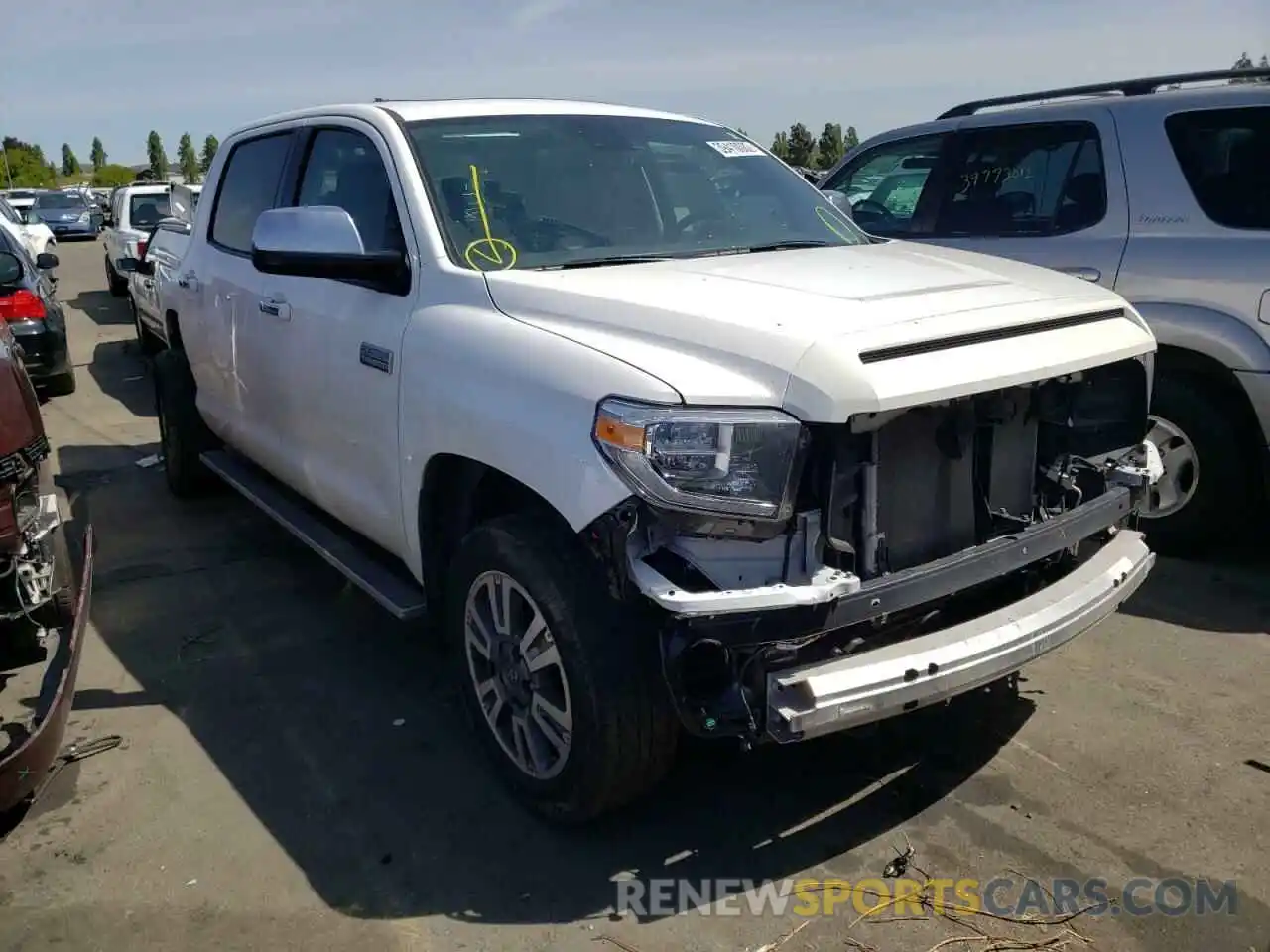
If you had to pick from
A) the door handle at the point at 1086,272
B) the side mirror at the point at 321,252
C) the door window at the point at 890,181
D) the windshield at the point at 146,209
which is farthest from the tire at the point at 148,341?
the door handle at the point at 1086,272

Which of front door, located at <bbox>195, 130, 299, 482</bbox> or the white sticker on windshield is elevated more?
the white sticker on windshield

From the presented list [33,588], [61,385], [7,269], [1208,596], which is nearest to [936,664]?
[33,588]

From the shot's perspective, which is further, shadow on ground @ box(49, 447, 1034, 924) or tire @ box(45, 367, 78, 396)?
tire @ box(45, 367, 78, 396)

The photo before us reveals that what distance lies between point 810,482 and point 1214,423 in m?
3.15

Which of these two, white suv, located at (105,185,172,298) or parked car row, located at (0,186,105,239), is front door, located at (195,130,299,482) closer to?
white suv, located at (105,185,172,298)

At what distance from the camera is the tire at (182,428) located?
238 inches

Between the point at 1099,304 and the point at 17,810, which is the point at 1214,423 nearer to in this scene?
the point at 1099,304

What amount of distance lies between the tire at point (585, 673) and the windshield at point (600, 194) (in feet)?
3.22

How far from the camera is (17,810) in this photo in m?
3.28

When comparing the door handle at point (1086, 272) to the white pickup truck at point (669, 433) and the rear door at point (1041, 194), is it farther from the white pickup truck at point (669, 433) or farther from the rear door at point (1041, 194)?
the white pickup truck at point (669, 433)

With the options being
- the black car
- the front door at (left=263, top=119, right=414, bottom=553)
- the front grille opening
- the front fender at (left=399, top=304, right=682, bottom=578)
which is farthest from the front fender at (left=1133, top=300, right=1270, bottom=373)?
the black car

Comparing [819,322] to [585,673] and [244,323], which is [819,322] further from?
[244,323]

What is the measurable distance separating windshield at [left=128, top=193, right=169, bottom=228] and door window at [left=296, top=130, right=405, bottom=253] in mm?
10766

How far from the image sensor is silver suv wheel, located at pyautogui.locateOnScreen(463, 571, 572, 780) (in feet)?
9.78
